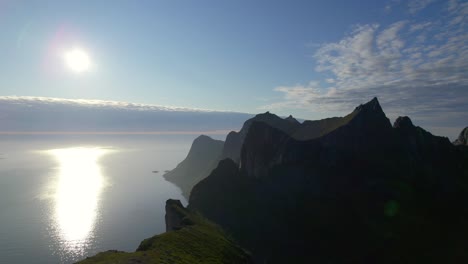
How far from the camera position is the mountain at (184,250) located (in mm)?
84625

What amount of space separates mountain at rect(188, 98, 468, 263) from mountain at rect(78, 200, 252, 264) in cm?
3229

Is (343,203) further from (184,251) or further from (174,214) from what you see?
(184,251)

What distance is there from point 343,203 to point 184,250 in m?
104

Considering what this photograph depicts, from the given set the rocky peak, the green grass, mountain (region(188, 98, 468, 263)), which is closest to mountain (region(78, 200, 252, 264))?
the green grass

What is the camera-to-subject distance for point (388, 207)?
163375 mm

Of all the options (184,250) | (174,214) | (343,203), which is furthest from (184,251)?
(343,203)

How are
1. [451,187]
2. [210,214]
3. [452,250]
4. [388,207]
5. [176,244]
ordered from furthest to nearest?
[451,187]
[210,214]
[388,207]
[452,250]
[176,244]

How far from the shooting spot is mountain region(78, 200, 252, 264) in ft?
278

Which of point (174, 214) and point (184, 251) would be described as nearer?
point (184, 251)

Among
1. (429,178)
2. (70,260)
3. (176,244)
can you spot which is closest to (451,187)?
(429,178)

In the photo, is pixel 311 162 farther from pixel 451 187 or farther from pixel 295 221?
pixel 451 187

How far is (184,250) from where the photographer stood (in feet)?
325

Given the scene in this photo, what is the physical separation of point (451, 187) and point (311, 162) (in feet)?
287

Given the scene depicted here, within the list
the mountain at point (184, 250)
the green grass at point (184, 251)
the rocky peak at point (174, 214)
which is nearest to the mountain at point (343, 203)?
the rocky peak at point (174, 214)
